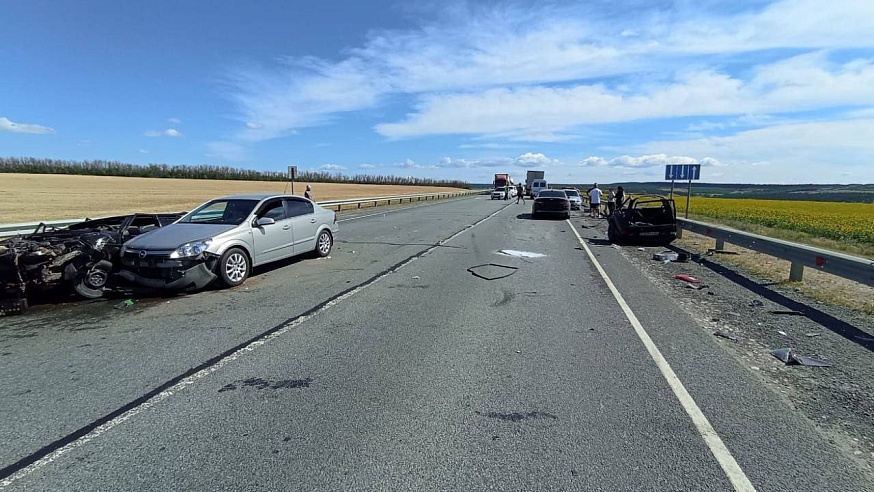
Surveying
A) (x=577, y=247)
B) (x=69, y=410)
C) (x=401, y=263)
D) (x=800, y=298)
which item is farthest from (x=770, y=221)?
(x=69, y=410)

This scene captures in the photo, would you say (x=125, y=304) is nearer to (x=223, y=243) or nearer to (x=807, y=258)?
(x=223, y=243)

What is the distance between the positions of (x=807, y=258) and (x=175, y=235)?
10.7 meters

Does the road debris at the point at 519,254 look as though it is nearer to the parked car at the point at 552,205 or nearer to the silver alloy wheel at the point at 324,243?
the silver alloy wheel at the point at 324,243

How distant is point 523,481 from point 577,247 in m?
12.3

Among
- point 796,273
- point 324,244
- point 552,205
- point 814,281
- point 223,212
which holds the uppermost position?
point 223,212

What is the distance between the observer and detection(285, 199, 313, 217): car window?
10776mm

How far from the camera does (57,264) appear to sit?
7.32 metres

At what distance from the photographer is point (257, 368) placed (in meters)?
4.75

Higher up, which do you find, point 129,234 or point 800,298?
point 129,234

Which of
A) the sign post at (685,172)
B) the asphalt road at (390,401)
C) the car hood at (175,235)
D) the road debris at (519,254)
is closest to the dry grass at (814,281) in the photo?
the asphalt road at (390,401)

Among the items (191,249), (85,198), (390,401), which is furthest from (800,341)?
(85,198)

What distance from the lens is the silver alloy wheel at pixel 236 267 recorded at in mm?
8453

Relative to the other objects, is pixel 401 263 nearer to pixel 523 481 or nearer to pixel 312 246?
pixel 312 246

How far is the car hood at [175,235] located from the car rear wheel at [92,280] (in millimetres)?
503
